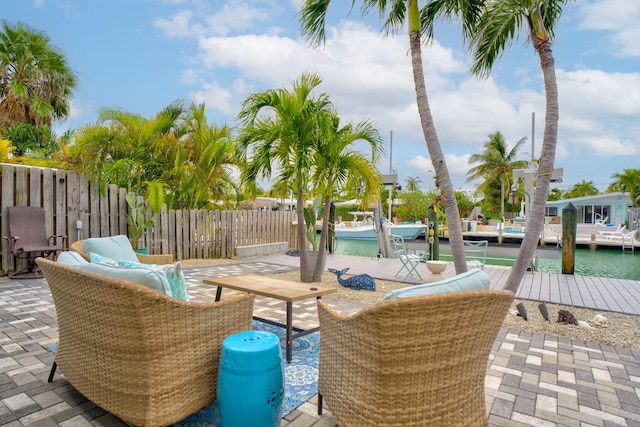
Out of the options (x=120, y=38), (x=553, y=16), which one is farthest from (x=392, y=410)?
(x=120, y=38)

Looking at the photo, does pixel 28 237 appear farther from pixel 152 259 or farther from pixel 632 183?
pixel 632 183

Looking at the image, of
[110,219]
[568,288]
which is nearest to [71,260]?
[110,219]

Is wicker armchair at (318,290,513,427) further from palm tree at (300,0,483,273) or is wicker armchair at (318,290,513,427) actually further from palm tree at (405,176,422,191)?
palm tree at (405,176,422,191)

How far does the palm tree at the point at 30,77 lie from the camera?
10703mm

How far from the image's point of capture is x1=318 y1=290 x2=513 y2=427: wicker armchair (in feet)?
4.80

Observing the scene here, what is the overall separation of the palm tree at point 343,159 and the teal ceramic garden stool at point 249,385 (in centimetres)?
430

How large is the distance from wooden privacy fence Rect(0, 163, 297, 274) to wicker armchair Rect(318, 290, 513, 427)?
23.4 feet

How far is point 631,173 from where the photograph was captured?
2438cm

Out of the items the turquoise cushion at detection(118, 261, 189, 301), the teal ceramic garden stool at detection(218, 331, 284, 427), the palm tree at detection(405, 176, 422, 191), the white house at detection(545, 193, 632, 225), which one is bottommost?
the teal ceramic garden stool at detection(218, 331, 284, 427)

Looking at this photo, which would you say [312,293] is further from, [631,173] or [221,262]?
[631,173]

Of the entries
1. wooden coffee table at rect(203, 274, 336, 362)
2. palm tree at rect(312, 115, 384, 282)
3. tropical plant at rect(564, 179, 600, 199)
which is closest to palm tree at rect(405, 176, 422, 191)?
tropical plant at rect(564, 179, 600, 199)

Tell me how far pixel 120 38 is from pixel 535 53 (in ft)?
28.8

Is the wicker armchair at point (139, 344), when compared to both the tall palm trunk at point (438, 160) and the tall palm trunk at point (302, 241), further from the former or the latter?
the tall palm trunk at point (302, 241)

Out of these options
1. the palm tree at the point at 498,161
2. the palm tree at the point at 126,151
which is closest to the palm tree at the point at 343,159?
the palm tree at the point at 126,151
